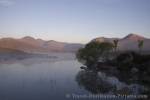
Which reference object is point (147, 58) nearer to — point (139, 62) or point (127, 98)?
point (139, 62)

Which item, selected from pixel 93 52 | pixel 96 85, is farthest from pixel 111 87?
pixel 93 52

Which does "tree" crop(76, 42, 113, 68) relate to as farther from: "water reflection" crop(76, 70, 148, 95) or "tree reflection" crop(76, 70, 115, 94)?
"water reflection" crop(76, 70, 148, 95)

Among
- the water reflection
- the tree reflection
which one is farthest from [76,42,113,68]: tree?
the water reflection

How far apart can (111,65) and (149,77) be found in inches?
274

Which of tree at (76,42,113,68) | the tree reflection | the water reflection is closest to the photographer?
the water reflection

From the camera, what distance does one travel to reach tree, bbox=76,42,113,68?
87.0 ft

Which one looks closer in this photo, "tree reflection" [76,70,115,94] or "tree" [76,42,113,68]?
"tree reflection" [76,70,115,94]

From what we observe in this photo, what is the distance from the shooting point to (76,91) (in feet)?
49.5

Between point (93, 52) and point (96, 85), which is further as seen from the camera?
point (93, 52)

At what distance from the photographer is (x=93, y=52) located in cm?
2642

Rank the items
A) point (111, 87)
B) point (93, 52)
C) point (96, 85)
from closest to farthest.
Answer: point (111, 87) < point (96, 85) < point (93, 52)

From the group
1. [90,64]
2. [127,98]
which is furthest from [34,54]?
[127,98]

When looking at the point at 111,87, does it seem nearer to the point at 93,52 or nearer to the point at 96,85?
the point at 96,85

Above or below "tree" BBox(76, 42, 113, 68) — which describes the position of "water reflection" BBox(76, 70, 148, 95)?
below
